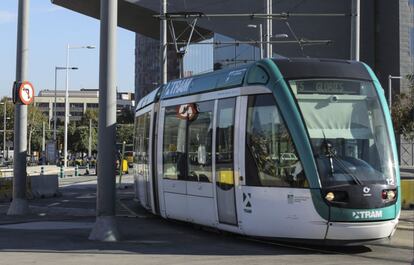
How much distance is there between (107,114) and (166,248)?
Answer: 9.23 feet

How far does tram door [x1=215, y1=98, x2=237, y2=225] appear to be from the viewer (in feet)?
33.8

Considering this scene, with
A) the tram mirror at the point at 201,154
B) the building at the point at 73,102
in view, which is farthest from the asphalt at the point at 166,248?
the building at the point at 73,102

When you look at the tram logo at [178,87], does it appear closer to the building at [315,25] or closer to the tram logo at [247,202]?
the tram logo at [247,202]

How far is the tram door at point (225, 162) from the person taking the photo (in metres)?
10.3

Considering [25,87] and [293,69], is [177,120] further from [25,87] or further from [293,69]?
[25,87]

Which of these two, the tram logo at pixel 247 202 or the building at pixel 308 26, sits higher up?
the building at pixel 308 26

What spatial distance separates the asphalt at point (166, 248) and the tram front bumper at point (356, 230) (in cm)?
29

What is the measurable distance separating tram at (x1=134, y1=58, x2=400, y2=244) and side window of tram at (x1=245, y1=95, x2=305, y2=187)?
0.02 m

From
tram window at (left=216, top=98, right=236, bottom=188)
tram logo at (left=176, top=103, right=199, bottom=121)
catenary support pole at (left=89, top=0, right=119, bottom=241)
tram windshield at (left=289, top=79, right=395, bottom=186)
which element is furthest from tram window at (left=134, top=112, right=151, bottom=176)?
tram windshield at (left=289, top=79, right=395, bottom=186)

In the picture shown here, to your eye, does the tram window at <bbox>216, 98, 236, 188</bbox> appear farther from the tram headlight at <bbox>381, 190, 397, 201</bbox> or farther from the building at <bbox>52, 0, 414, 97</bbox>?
the building at <bbox>52, 0, 414, 97</bbox>

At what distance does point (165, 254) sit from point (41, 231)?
3.90 metres

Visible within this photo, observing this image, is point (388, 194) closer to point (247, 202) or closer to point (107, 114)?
point (247, 202)

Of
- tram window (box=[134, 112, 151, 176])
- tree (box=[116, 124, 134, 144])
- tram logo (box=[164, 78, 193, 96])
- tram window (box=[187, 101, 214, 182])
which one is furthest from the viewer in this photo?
tree (box=[116, 124, 134, 144])

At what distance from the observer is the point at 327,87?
9.73 meters
